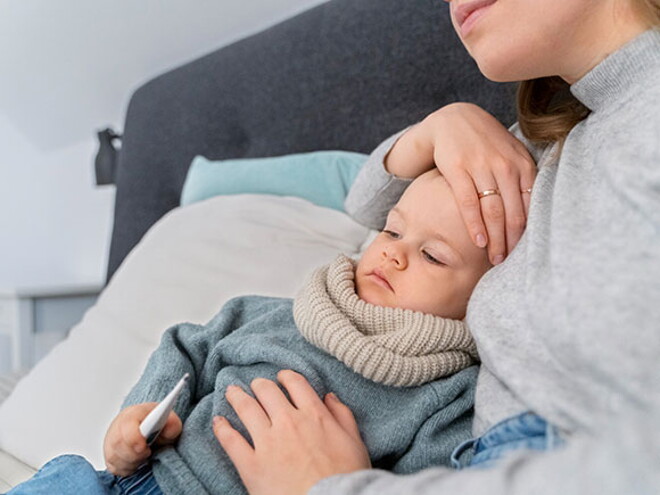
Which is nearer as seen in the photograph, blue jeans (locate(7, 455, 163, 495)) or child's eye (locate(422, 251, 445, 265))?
blue jeans (locate(7, 455, 163, 495))

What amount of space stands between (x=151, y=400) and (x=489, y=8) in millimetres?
613

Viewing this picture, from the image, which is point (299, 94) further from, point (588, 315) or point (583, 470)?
point (583, 470)

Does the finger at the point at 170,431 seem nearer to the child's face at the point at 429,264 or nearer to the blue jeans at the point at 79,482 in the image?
the blue jeans at the point at 79,482

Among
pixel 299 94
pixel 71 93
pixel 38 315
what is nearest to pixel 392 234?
pixel 299 94

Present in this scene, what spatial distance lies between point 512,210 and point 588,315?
1.06ft

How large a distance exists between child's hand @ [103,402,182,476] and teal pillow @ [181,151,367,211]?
0.78m

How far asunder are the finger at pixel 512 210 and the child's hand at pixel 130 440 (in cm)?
46

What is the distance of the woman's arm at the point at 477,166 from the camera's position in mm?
780

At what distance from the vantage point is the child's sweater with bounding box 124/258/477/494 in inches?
26.7

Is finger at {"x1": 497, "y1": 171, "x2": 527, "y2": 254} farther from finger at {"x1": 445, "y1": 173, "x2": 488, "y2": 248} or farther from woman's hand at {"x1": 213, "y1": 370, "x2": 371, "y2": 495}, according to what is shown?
woman's hand at {"x1": 213, "y1": 370, "x2": 371, "y2": 495}

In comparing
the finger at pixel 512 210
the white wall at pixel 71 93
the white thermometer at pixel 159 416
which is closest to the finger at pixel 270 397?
the white thermometer at pixel 159 416

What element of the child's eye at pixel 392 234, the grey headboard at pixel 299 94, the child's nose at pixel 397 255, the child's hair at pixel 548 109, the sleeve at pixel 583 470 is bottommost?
the sleeve at pixel 583 470

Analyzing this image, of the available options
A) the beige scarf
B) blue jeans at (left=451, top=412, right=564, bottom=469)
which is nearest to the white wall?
the beige scarf

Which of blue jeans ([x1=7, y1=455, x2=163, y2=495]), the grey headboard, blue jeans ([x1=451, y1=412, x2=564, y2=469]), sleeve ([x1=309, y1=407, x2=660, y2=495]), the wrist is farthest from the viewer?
the grey headboard
